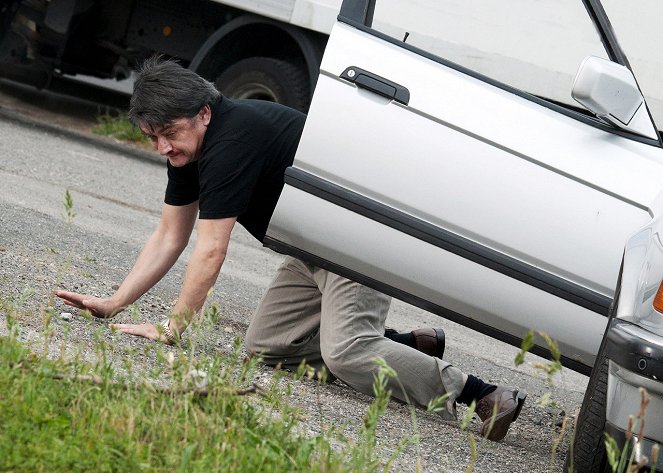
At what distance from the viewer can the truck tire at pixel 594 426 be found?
10.7 ft

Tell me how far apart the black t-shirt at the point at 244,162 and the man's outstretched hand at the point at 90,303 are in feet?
1.76

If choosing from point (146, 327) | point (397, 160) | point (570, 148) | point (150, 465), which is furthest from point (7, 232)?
point (150, 465)

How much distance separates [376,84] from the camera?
4078mm

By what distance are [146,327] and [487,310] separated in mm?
1221

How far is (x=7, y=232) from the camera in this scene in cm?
574

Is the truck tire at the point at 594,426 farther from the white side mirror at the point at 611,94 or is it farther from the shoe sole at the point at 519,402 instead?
the white side mirror at the point at 611,94

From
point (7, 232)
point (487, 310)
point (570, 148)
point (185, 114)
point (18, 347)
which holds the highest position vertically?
point (570, 148)

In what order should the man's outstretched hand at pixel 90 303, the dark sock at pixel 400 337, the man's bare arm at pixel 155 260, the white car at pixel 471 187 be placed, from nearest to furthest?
the white car at pixel 471 187, the man's outstretched hand at pixel 90 303, the man's bare arm at pixel 155 260, the dark sock at pixel 400 337

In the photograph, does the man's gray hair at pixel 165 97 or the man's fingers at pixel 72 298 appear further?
the man's fingers at pixel 72 298

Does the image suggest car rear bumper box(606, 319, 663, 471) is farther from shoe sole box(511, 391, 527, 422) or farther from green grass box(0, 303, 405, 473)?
shoe sole box(511, 391, 527, 422)

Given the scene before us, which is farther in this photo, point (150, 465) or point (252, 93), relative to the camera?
point (252, 93)

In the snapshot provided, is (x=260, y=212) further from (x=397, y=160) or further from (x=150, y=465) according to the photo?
(x=150, y=465)

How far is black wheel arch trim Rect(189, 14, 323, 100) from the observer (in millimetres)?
8953

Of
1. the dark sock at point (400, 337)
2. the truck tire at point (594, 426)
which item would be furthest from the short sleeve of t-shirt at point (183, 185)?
the truck tire at point (594, 426)
